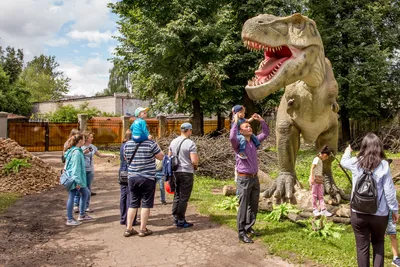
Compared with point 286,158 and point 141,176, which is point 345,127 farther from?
point 141,176

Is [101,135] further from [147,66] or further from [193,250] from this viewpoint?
[193,250]

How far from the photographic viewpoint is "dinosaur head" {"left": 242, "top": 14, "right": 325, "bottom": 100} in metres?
4.33

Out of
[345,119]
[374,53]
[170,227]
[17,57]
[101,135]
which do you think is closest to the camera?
[170,227]

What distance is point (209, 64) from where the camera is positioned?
47.7 feet

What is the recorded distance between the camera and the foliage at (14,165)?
873 cm

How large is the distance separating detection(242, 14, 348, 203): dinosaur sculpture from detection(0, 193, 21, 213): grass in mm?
4966

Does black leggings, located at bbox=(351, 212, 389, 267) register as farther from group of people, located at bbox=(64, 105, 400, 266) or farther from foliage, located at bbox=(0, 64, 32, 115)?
foliage, located at bbox=(0, 64, 32, 115)

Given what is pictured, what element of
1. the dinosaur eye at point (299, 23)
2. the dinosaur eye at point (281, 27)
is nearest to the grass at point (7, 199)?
the dinosaur eye at point (281, 27)

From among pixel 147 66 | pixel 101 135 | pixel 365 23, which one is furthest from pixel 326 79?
pixel 101 135

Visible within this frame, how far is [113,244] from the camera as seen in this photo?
4.69 metres

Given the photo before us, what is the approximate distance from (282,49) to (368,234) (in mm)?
2454

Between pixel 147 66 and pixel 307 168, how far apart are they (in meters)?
8.12

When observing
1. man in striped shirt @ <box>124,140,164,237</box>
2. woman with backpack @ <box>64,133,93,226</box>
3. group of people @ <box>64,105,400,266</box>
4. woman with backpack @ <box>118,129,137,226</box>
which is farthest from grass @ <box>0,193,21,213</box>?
man in striped shirt @ <box>124,140,164,237</box>

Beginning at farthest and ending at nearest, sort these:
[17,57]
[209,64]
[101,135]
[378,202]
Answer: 1. [17,57]
2. [101,135]
3. [209,64]
4. [378,202]
